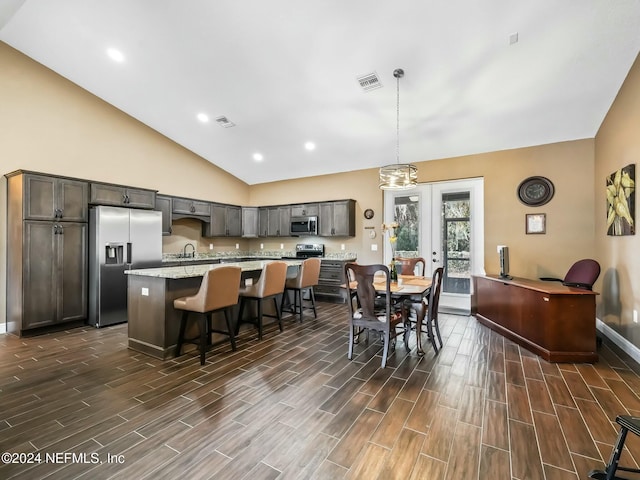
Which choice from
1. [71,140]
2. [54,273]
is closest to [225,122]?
[71,140]

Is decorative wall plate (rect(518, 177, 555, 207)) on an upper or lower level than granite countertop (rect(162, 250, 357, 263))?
upper

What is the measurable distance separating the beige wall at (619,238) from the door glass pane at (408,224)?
102 inches

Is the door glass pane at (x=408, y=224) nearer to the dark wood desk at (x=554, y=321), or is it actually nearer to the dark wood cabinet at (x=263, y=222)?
the dark wood desk at (x=554, y=321)

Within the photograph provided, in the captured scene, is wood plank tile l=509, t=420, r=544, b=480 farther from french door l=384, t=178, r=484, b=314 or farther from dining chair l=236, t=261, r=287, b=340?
french door l=384, t=178, r=484, b=314

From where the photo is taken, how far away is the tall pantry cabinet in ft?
12.8

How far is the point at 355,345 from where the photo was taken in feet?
11.8

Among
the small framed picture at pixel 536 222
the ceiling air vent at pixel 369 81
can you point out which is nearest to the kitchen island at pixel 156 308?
the ceiling air vent at pixel 369 81

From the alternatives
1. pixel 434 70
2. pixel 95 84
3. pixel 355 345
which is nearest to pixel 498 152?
pixel 434 70

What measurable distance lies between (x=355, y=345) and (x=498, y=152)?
4.05m

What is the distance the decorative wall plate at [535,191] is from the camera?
463cm

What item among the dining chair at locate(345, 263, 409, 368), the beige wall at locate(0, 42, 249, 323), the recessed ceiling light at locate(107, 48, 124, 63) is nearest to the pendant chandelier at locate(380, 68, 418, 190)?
the dining chair at locate(345, 263, 409, 368)

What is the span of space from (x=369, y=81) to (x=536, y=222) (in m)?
3.46

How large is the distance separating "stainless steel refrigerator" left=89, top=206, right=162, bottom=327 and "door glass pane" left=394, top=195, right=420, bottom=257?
463 centimetres

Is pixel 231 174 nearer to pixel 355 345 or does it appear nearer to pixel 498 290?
pixel 355 345
